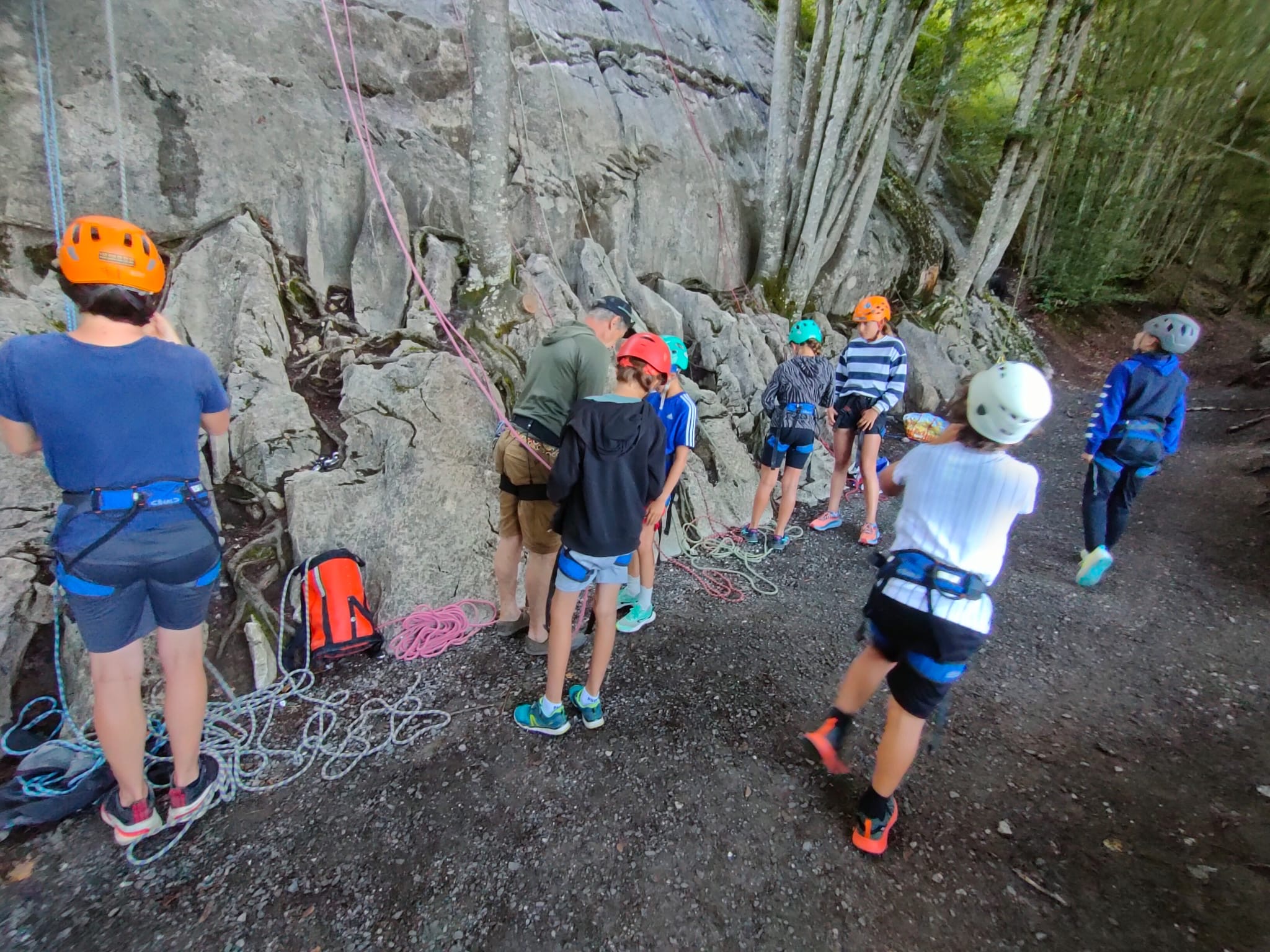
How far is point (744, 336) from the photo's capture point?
7.44 metres

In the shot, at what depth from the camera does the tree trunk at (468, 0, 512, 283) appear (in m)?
4.67

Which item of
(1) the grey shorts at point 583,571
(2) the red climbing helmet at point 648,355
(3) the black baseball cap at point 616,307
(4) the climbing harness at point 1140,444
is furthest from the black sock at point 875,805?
(4) the climbing harness at point 1140,444

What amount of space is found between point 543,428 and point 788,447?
8.63ft

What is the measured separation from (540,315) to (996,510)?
4.52m

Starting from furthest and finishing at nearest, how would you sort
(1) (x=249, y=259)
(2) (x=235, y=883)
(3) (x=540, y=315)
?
(3) (x=540, y=315) → (1) (x=249, y=259) → (2) (x=235, y=883)

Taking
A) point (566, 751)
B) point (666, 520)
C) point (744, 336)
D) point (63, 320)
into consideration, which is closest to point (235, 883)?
point (566, 751)

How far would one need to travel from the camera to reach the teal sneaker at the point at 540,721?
107 inches

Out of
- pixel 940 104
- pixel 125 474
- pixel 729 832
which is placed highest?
pixel 940 104

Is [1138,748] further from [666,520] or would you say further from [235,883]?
[235,883]

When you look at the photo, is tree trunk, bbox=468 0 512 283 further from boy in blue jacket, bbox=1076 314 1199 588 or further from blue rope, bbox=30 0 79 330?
boy in blue jacket, bbox=1076 314 1199 588

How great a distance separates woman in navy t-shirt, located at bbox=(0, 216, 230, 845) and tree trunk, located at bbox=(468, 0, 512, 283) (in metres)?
3.65

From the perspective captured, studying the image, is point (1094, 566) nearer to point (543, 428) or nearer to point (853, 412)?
point (853, 412)

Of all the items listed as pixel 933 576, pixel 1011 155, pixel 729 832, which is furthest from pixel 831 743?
pixel 1011 155

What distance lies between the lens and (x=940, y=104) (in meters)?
11.3
